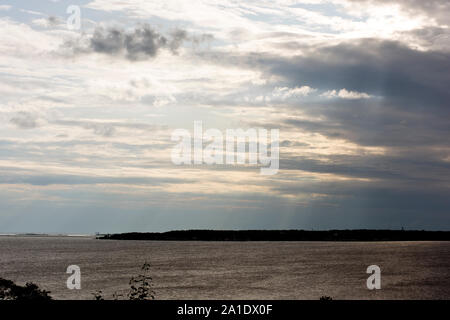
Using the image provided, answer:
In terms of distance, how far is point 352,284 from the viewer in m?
93.2

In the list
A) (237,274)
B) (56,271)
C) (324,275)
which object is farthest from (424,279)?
(56,271)

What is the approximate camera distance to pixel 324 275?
109 meters
